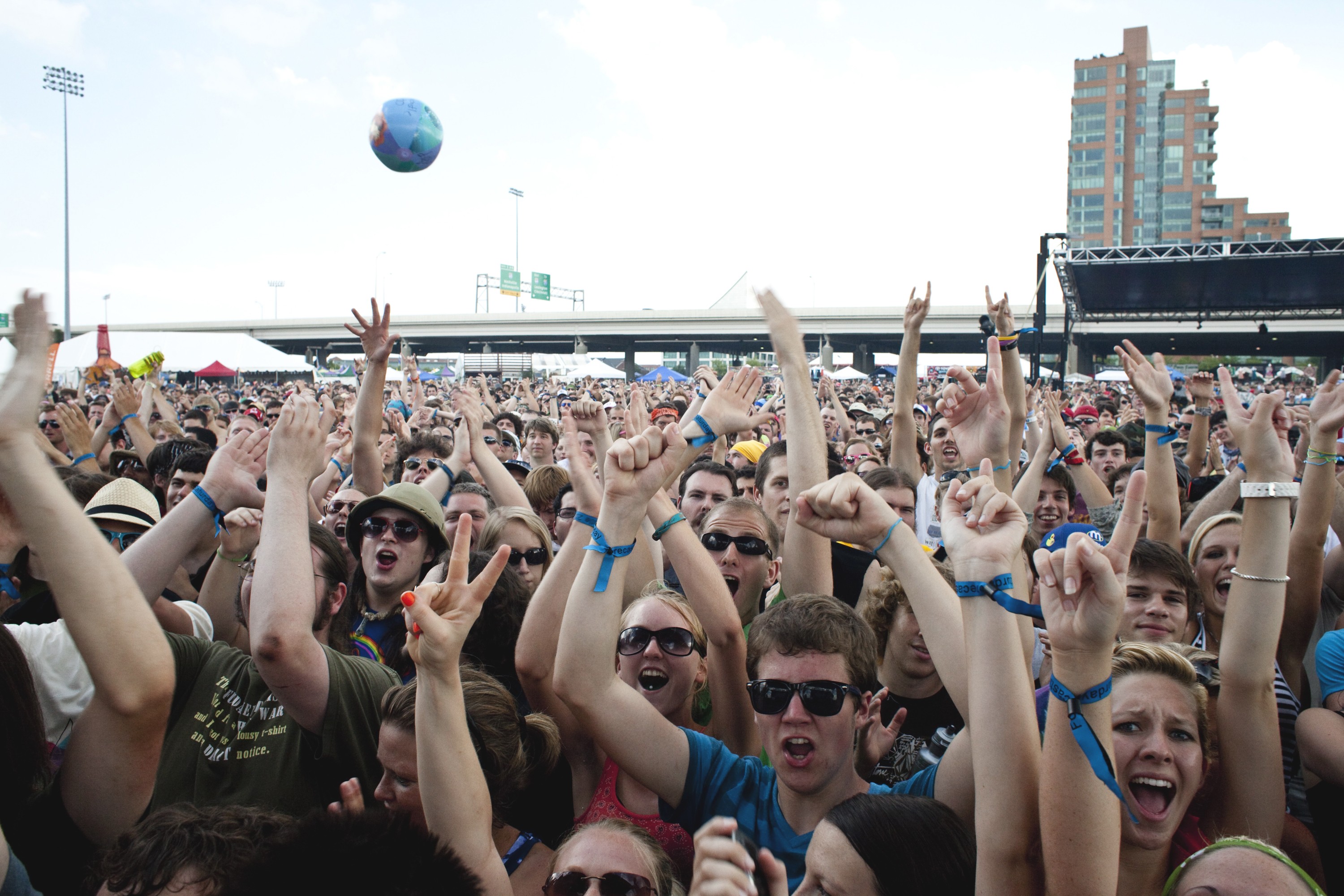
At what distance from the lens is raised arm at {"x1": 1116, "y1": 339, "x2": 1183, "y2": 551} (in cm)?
399

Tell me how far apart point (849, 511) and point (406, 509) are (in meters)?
2.16

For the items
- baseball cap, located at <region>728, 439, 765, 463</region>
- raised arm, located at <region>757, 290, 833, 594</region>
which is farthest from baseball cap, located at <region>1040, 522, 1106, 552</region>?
baseball cap, located at <region>728, 439, 765, 463</region>

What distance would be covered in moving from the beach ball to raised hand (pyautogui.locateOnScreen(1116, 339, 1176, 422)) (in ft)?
22.6

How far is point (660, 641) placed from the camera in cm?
278

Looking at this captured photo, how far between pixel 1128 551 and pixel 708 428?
4.51ft

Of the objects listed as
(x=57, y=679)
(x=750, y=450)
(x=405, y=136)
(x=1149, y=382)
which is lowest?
(x=57, y=679)

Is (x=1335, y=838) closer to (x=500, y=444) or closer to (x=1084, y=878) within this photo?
(x=1084, y=878)

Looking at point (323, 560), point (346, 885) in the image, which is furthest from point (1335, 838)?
point (323, 560)

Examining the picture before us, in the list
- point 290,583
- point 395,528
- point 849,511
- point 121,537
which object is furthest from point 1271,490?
point 121,537

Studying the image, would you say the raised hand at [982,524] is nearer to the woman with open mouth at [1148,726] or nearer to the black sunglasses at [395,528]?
the woman with open mouth at [1148,726]

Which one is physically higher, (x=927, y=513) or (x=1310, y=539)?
(x=1310, y=539)

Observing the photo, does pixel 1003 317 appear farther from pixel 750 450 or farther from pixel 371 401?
pixel 371 401

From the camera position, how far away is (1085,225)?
11150cm

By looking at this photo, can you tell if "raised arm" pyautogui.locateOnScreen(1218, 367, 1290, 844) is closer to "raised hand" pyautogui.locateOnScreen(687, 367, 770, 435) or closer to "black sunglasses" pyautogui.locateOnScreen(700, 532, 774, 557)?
"raised hand" pyautogui.locateOnScreen(687, 367, 770, 435)
